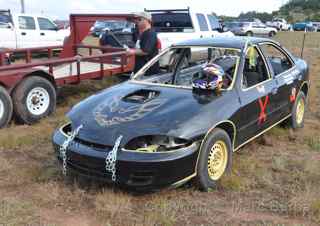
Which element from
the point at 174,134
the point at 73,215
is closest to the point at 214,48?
the point at 174,134

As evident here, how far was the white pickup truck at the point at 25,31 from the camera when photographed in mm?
15452

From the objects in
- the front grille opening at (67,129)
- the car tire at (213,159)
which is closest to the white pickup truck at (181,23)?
the front grille opening at (67,129)

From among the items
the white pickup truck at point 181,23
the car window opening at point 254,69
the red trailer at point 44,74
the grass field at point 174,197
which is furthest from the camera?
the white pickup truck at point 181,23

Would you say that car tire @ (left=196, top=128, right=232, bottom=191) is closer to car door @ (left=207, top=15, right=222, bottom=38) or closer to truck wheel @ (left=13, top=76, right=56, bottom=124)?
truck wheel @ (left=13, top=76, right=56, bottom=124)

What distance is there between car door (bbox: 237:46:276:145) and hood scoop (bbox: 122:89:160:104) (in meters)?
0.94

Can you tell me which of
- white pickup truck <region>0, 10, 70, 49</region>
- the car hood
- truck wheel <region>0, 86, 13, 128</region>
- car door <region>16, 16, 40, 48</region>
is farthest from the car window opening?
car door <region>16, 16, 40, 48</region>

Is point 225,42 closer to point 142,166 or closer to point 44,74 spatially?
point 142,166

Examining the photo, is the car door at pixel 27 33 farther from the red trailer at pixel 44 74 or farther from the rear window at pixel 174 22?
the red trailer at pixel 44 74

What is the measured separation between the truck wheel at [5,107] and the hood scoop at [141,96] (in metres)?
2.45

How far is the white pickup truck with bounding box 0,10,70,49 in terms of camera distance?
50.7 ft

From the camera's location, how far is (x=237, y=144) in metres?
4.79

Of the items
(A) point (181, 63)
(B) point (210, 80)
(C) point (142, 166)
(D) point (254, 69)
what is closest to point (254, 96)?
(D) point (254, 69)

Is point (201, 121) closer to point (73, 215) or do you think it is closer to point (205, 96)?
point (205, 96)

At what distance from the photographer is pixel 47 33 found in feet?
54.2
